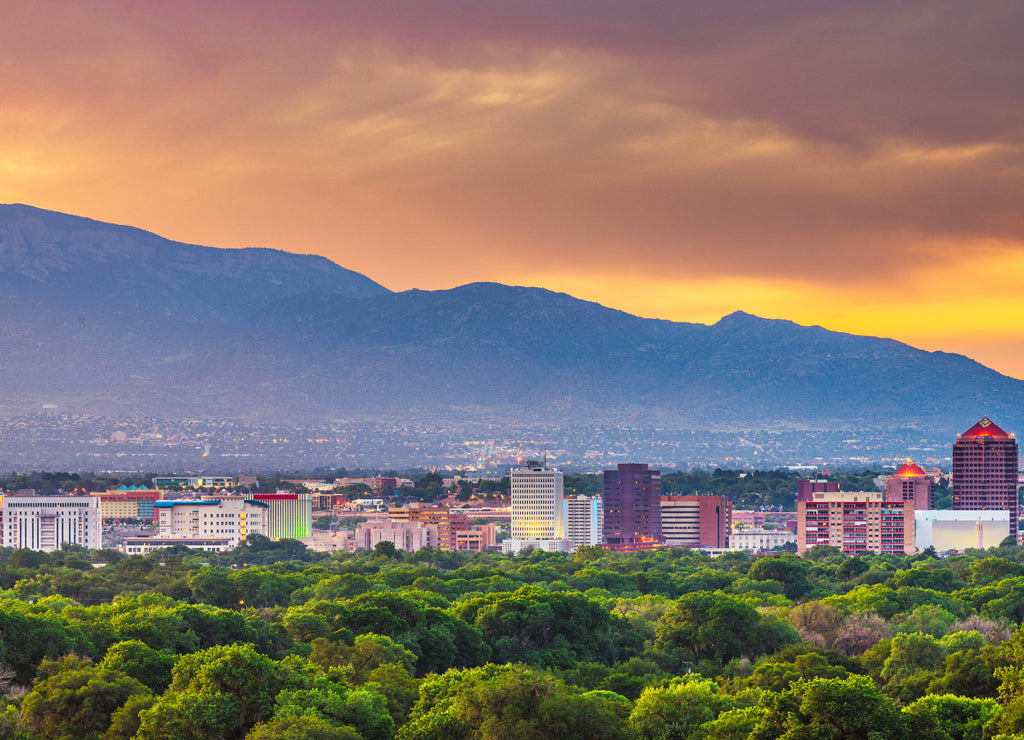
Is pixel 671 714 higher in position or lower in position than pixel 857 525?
higher

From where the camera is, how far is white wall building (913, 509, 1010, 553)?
193250mm

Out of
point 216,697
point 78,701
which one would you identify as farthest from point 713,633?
point 78,701

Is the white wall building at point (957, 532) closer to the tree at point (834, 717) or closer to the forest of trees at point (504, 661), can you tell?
the forest of trees at point (504, 661)

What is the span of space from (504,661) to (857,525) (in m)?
135

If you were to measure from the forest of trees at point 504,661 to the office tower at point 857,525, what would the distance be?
91.3 m

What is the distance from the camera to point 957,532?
196 meters

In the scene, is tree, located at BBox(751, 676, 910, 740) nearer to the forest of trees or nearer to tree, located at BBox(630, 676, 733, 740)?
the forest of trees

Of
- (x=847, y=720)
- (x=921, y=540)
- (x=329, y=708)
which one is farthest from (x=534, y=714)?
(x=921, y=540)

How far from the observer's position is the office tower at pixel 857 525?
191125mm

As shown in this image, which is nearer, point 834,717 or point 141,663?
point 834,717

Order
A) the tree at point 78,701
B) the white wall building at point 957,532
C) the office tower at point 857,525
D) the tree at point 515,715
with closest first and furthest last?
the tree at point 515,715
the tree at point 78,701
the office tower at point 857,525
the white wall building at point 957,532

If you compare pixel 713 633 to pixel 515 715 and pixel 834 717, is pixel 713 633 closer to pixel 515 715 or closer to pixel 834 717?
pixel 515 715

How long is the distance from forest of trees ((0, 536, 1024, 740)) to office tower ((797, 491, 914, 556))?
91.3 m

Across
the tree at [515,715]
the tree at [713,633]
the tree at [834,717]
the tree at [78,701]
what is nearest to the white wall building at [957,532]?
the tree at [713,633]
